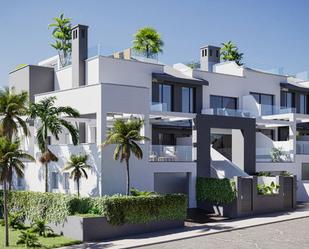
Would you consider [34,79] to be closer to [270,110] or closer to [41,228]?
[41,228]

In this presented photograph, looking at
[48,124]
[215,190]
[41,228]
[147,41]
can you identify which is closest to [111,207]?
[41,228]

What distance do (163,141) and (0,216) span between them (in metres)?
14.7

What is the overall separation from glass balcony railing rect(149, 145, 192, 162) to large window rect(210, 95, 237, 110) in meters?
9.02

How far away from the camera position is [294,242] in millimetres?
21625

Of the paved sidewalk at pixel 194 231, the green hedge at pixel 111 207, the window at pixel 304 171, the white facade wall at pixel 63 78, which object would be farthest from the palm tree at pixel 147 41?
the green hedge at pixel 111 207

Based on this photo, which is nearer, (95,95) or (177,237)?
(177,237)

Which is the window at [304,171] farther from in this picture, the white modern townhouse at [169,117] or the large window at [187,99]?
the large window at [187,99]

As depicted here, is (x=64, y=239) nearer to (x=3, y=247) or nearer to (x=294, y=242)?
(x=3, y=247)

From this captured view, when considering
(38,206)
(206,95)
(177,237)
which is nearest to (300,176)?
(206,95)

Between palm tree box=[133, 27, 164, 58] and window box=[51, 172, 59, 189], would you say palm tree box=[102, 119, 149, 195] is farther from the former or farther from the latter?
palm tree box=[133, 27, 164, 58]

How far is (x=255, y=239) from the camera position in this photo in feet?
73.6

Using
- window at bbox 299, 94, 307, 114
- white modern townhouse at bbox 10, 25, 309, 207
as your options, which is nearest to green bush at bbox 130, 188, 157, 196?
white modern townhouse at bbox 10, 25, 309, 207

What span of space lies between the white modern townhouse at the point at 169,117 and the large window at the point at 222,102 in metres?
0.09

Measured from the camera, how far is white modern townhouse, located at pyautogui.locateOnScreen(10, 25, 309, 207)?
28.6m
